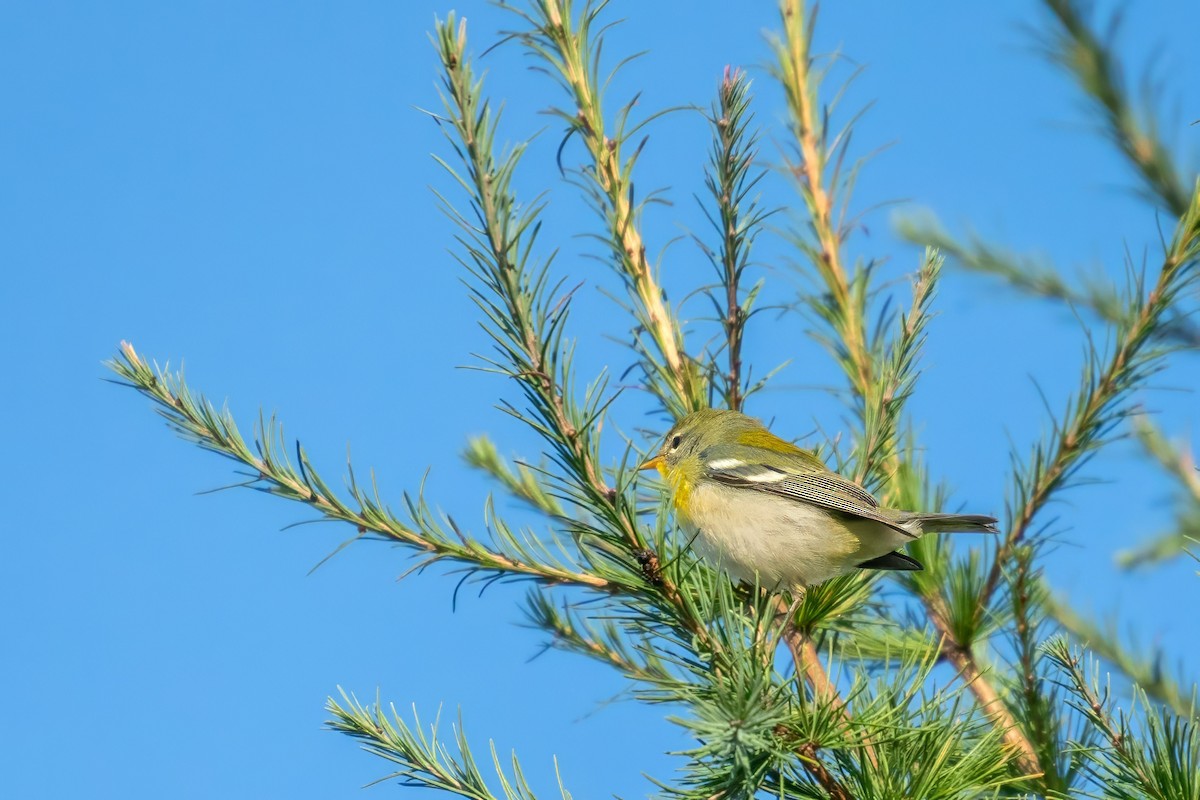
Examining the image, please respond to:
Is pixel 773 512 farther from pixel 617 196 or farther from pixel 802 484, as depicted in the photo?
pixel 617 196

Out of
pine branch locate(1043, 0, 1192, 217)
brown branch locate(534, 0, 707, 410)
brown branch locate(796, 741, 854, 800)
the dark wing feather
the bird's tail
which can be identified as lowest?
brown branch locate(796, 741, 854, 800)

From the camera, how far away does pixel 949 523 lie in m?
2.39

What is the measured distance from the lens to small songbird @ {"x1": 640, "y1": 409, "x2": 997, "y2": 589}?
2.41 metres

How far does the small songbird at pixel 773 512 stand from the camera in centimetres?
241

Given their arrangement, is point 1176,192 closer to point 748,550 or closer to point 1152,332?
point 1152,332

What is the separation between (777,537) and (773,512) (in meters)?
0.11

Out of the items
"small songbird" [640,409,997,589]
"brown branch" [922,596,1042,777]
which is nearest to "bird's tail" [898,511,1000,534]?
"small songbird" [640,409,997,589]

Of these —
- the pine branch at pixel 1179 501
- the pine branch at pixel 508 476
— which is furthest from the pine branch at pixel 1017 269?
the pine branch at pixel 508 476

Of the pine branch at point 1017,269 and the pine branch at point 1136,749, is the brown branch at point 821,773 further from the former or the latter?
the pine branch at point 1017,269

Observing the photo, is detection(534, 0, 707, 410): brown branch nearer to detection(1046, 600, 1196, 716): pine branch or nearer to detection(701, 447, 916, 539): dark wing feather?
detection(701, 447, 916, 539): dark wing feather

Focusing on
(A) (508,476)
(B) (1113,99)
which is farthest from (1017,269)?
(A) (508,476)

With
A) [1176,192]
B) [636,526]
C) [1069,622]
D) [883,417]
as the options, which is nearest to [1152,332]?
[883,417]

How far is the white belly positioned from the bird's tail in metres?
0.04

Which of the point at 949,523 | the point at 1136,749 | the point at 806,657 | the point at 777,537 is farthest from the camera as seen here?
the point at 777,537
